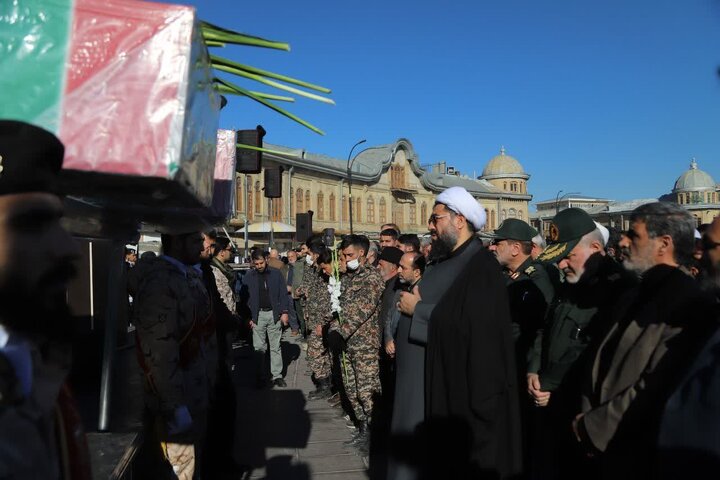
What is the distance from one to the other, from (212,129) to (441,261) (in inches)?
83.5

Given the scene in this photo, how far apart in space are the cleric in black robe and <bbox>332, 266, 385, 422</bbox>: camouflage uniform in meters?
2.78

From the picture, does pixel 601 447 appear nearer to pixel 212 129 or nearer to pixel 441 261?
pixel 441 261

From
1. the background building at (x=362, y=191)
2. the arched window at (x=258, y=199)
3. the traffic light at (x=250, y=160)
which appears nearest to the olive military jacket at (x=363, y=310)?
the traffic light at (x=250, y=160)

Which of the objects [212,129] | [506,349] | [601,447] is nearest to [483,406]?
[506,349]

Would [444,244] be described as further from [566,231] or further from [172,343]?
[172,343]

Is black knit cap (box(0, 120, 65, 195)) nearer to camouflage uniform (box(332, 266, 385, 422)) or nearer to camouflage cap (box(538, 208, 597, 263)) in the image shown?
camouflage cap (box(538, 208, 597, 263))

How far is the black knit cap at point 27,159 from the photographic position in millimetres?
1117

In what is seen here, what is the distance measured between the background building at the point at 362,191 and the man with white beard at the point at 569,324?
34345 millimetres

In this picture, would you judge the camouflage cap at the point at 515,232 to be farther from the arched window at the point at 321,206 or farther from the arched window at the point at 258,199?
the arched window at the point at 321,206

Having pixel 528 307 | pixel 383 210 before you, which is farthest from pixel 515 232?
pixel 383 210

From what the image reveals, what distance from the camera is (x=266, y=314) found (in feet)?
29.4

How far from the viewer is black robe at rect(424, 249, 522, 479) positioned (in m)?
3.11

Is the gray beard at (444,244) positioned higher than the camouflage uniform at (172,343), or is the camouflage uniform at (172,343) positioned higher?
the gray beard at (444,244)

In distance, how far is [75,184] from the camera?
1.68m
